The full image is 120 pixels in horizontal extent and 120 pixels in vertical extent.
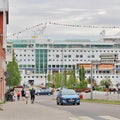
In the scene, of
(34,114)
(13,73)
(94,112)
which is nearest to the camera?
(34,114)

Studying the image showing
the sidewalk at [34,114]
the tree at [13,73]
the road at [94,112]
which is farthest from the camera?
the tree at [13,73]

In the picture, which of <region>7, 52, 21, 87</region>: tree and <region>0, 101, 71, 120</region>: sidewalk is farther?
<region>7, 52, 21, 87</region>: tree

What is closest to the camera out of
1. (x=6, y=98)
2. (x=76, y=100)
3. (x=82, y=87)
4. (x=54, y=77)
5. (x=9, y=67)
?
(x=76, y=100)

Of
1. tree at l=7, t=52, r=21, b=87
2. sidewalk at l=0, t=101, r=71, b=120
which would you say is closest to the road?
sidewalk at l=0, t=101, r=71, b=120

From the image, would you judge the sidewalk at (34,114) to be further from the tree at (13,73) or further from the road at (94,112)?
the tree at (13,73)

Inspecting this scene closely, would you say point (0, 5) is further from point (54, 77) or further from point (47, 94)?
point (54, 77)

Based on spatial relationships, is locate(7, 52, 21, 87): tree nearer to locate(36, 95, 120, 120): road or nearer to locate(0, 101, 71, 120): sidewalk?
locate(36, 95, 120, 120): road

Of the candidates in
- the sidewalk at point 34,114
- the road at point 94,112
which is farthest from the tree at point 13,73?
the sidewalk at point 34,114

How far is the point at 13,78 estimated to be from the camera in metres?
129

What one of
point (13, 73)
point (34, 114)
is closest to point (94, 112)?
point (34, 114)

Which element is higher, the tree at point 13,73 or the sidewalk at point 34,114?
the tree at point 13,73

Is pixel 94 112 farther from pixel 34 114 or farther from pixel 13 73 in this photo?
pixel 13 73

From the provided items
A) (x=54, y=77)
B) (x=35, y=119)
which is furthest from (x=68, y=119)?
(x=54, y=77)

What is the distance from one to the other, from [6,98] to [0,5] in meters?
12.7
